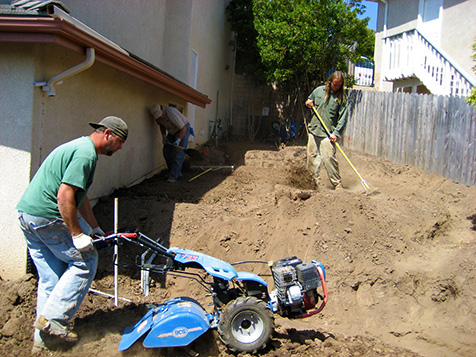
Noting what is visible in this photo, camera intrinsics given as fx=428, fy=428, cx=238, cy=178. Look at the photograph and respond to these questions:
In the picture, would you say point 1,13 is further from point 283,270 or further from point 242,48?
point 242,48

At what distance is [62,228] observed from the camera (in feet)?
12.2

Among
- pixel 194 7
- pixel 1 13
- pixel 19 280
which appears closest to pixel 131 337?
pixel 19 280

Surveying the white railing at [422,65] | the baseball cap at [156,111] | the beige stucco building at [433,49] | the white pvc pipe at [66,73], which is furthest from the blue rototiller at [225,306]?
the beige stucco building at [433,49]

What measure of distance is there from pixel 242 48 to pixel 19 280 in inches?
525

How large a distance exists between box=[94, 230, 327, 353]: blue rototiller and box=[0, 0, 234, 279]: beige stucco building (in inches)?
66.9

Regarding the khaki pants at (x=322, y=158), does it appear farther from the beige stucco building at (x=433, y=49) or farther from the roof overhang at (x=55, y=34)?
the beige stucco building at (x=433, y=49)

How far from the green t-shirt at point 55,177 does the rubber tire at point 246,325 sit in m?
1.66

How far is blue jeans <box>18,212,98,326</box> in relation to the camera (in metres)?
3.66

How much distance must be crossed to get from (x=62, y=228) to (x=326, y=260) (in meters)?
3.62

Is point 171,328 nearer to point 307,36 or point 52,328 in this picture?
point 52,328

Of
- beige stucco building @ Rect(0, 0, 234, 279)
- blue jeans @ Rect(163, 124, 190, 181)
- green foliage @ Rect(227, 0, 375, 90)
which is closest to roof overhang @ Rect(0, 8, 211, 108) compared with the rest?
beige stucco building @ Rect(0, 0, 234, 279)

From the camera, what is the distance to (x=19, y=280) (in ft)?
15.4

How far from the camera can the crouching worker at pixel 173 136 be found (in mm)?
8852

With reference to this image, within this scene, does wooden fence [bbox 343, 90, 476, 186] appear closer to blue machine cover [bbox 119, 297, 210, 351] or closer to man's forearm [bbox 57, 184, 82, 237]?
blue machine cover [bbox 119, 297, 210, 351]
